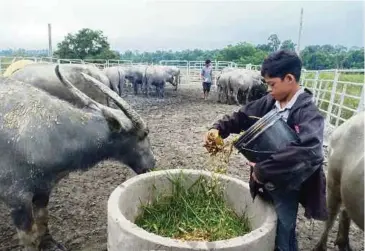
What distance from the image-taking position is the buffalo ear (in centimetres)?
325

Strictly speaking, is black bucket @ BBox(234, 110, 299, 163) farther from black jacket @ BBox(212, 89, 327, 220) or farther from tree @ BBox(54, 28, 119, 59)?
tree @ BBox(54, 28, 119, 59)

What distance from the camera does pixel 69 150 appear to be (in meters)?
3.11

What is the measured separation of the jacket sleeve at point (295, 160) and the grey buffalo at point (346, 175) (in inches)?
28.8

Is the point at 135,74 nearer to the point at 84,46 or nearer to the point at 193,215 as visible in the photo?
the point at 84,46

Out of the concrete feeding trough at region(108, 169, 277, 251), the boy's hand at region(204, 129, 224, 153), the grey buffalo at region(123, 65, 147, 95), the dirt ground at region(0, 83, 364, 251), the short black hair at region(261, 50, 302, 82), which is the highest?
the short black hair at region(261, 50, 302, 82)

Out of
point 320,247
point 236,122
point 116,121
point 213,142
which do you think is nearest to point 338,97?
point 320,247

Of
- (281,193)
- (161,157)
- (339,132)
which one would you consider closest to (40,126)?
(281,193)

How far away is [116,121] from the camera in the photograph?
10.7ft

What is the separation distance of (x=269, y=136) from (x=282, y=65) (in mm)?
467

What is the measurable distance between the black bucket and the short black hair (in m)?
0.29

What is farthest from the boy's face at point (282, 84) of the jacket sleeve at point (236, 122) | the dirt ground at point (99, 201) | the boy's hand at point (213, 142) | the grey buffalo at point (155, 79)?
the grey buffalo at point (155, 79)

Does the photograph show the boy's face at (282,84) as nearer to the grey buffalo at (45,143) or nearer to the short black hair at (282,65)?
the short black hair at (282,65)

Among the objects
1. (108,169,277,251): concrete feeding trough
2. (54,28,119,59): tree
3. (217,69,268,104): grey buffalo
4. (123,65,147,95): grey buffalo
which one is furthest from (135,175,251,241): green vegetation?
(54,28,119,59): tree

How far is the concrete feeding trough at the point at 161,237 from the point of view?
2045 mm
